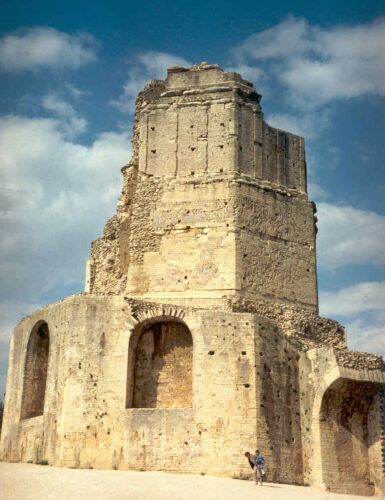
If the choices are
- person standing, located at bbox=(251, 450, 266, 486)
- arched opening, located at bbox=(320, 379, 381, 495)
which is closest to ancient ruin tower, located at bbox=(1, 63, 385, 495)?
arched opening, located at bbox=(320, 379, 381, 495)

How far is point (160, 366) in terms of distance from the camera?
2120 cm

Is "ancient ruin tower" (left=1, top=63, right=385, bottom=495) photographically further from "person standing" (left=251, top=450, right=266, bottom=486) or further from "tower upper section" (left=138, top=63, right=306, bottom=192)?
"person standing" (left=251, top=450, right=266, bottom=486)

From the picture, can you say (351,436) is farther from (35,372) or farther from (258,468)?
(35,372)

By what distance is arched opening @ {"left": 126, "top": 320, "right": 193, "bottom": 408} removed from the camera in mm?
20750

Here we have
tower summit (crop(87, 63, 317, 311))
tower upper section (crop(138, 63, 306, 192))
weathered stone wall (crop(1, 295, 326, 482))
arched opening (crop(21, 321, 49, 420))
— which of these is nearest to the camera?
weathered stone wall (crop(1, 295, 326, 482))

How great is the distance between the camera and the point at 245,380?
65.5 feet

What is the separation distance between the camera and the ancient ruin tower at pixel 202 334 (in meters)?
19.6

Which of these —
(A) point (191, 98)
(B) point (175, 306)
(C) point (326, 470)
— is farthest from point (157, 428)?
(A) point (191, 98)

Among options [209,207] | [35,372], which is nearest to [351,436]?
[209,207]

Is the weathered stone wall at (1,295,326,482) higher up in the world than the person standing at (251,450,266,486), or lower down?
higher up

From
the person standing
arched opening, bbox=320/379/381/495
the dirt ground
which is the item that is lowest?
the dirt ground

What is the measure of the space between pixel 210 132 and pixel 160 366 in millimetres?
8136

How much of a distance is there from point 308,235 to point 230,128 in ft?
14.4

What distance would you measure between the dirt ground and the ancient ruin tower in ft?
3.38
